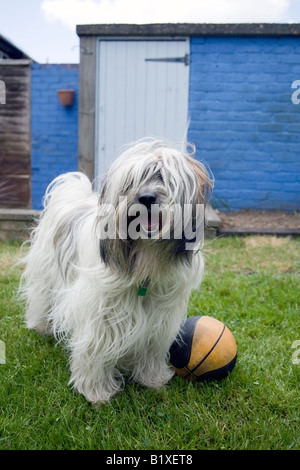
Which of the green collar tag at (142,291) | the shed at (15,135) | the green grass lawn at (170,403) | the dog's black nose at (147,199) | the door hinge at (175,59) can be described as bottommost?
the green grass lawn at (170,403)

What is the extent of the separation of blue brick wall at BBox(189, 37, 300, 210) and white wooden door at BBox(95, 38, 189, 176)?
241mm

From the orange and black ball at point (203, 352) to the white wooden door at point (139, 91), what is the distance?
15.2ft

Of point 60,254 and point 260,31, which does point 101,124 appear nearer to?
point 260,31

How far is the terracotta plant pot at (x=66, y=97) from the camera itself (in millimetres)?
6979

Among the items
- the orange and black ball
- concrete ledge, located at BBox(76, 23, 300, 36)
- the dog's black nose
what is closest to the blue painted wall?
concrete ledge, located at BBox(76, 23, 300, 36)

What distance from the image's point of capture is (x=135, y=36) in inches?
258

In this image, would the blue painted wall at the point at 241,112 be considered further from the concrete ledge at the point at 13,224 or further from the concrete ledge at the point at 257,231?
the concrete ledge at the point at 13,224

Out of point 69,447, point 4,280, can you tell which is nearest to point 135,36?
point 4,280

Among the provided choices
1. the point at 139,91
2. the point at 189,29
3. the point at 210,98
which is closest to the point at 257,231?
the point at 210,98

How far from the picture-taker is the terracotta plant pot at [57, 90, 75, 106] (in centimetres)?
698

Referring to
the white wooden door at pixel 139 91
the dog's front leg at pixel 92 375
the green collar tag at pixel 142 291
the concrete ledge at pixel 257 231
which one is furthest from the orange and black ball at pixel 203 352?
the white wooden door at pixel 139 91

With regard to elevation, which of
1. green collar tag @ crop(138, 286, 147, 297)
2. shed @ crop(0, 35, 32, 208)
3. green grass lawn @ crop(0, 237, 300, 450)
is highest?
shed @ crop(0, 35, 32, 208)

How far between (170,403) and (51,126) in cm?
599

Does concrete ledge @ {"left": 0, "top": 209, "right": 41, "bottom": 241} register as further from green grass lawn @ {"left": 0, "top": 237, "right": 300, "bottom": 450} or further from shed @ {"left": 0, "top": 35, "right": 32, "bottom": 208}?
green grass lawn @ {"left": 0, "top": 237, "right": 300, "bottom": 450}
